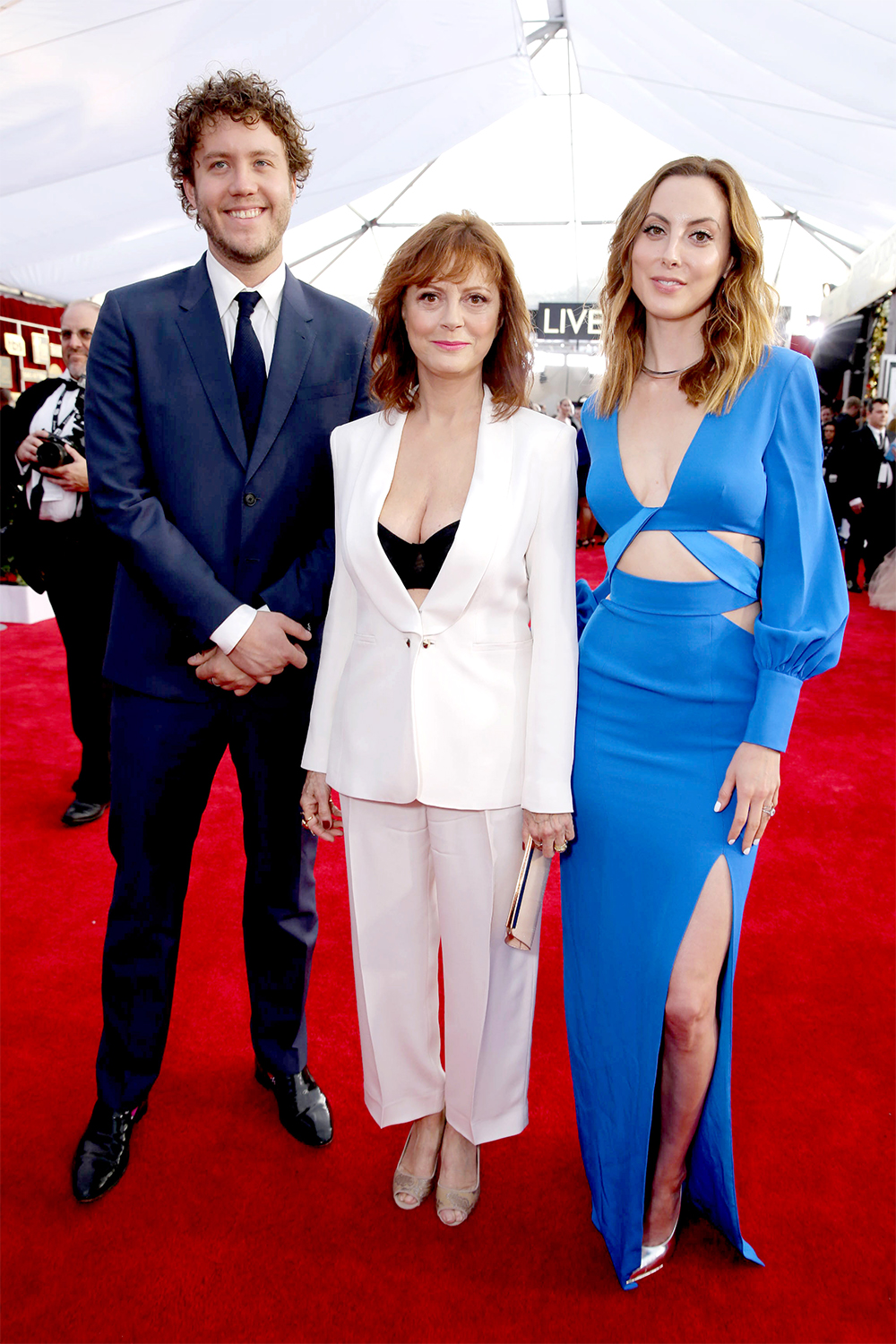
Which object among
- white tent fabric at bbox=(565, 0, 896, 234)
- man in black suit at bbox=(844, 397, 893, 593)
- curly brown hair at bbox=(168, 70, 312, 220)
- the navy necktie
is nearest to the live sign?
white tent fabric at bbox=(565, 0, 896, 234)

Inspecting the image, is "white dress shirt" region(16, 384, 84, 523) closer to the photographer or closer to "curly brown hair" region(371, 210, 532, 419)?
the photographer

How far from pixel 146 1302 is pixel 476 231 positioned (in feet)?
6.45

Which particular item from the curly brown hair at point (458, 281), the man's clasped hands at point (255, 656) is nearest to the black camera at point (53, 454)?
the man's clasped hands at point (255, 656)

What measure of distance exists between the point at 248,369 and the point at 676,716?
1.05m

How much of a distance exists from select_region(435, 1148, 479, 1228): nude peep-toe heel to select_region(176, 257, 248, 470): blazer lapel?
4.91ft

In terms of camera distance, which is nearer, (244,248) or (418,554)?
(418,554)

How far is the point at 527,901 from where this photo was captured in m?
1.65

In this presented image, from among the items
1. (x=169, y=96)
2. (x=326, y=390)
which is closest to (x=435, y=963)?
(x=326, y=390)

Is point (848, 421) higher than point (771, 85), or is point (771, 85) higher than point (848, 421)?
point (771, 85)

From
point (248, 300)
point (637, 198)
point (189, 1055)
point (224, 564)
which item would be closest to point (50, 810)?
point (189, 1055)

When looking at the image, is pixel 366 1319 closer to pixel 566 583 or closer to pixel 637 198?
pixel 566 583

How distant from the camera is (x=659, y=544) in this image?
1552 mm

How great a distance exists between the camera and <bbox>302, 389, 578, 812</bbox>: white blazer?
1.57 metres

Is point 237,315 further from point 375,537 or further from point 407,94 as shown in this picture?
point 407,94
